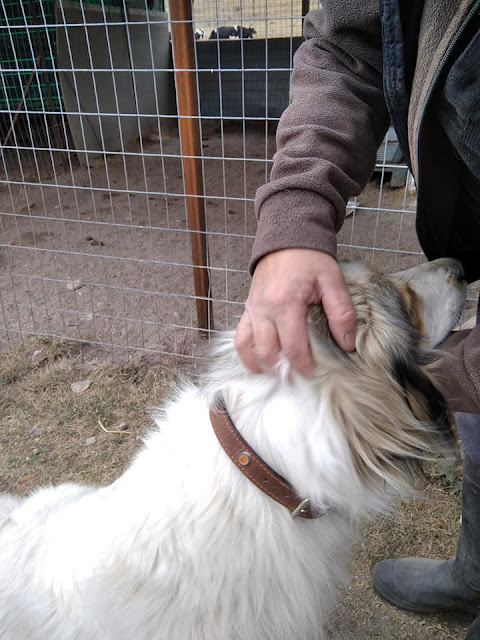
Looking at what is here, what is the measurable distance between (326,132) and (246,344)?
0.52 m

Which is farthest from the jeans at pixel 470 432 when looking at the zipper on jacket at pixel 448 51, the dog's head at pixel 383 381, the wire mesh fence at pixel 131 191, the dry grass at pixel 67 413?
the dry grass at pixel 67 413

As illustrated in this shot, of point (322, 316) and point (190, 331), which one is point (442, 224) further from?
point (190, 331)

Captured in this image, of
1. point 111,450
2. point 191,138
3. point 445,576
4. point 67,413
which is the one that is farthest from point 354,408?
point 67,413

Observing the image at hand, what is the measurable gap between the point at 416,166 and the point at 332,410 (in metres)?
0.57

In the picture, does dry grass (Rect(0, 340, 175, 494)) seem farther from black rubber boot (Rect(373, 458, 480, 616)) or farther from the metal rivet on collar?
the metal rivet on collar

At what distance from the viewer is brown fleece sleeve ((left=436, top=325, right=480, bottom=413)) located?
0.97m

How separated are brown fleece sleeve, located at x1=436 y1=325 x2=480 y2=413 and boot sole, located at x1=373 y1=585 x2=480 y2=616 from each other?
1.10 m

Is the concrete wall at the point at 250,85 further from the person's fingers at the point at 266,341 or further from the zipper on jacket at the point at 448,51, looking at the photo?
the person's fingers at the point at 266,341

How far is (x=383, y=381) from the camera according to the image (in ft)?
3.34

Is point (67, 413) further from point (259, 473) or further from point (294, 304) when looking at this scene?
point (294, 304)

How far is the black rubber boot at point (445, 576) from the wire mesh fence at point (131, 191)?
127 centimetres

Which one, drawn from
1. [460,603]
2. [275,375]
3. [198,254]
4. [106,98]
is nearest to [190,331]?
[198,254]

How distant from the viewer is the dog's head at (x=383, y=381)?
3.22 feet

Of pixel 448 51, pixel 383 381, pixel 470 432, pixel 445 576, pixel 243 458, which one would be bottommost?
pixel 445 576
